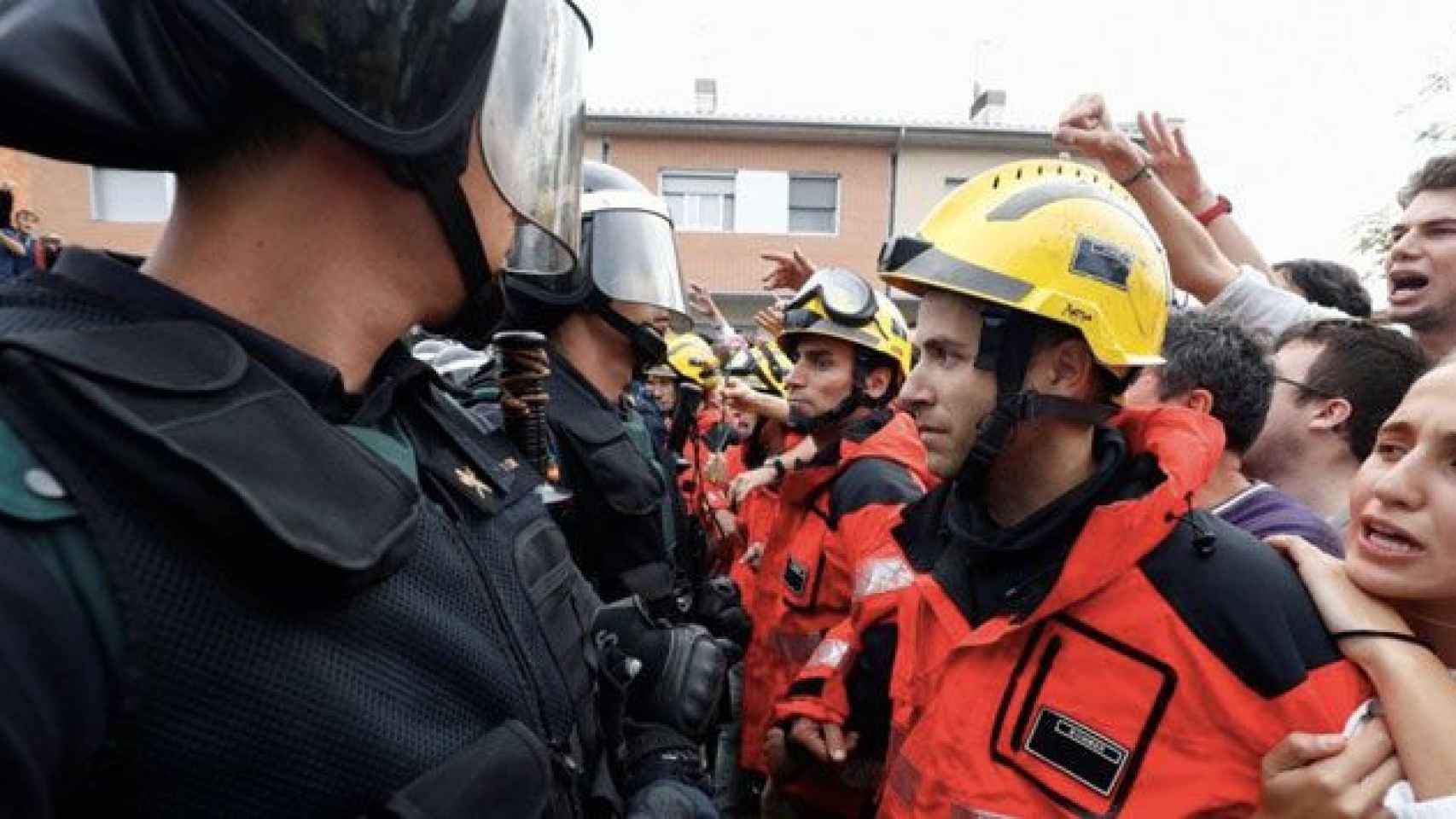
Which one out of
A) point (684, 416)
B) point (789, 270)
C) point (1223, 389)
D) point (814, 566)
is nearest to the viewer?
point (1223, 389)

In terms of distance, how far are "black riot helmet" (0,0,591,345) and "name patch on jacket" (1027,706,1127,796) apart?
4.72ft

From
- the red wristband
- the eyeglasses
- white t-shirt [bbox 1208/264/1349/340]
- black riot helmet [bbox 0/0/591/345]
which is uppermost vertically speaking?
black riot helmet [bbox 0/0/591/345]

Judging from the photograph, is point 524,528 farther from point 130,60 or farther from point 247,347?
point 130,60

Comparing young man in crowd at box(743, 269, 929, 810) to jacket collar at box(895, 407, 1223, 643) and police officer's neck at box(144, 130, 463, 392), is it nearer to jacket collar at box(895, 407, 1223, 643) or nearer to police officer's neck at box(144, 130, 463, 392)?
jacket collar at box(895, 407, 1223, 643)

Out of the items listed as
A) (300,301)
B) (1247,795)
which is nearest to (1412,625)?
(1247,795)

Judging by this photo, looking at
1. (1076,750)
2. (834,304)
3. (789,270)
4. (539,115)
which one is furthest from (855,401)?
(539,115)

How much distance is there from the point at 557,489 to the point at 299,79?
1188 millimetres

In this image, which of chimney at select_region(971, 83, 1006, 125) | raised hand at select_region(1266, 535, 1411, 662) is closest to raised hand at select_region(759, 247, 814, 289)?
raised hand at select_region(1266, 535, 1411, 662)

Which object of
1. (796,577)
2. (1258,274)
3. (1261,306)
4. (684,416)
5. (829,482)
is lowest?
(684,416)

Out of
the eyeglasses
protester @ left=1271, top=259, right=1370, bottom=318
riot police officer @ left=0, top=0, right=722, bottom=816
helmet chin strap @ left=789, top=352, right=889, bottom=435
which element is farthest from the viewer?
helmet chin strap @ left=789, top=352, right=889, bottom=435

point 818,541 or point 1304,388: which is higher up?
point 1304,388

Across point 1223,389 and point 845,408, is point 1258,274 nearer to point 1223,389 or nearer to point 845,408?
point 1223,389

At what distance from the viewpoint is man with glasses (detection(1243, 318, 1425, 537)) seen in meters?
2.81

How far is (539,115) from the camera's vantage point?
1.33 meters
